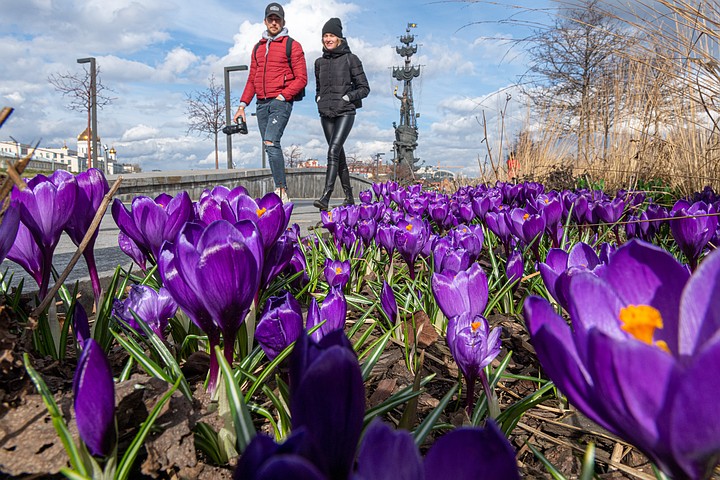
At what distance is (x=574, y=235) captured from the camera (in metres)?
3.32

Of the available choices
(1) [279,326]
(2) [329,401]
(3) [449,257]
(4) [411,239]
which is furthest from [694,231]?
(2) [329,401]

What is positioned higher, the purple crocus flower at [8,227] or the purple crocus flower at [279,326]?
the purple crocus flower at [8,227]

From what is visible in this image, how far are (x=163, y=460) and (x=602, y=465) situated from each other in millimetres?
947

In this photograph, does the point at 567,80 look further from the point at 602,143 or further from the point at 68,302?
the point at 68,302

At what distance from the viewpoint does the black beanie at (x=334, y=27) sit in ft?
21.6

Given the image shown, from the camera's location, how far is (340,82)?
6.67 metres

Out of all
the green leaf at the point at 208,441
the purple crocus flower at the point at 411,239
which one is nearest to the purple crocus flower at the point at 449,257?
the purple crocus flower at the point at 411,239

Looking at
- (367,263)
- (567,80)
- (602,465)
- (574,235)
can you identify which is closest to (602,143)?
(574,235)

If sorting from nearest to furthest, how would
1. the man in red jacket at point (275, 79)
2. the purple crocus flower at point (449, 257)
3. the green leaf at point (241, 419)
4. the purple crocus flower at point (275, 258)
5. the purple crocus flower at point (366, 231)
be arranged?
the green leaf at point (241, 419) < the purple crocus flower at point (275, 258) < the purple crocus flower at point (449, 257) < the purple crocus flower at point (366, 231) < the man in red jacket at point (275, 79)

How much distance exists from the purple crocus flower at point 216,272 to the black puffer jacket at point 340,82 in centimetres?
595

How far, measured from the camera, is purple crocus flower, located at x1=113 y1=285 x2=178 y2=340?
132 centimetres

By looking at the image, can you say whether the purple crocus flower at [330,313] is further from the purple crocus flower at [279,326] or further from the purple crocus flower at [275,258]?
the purple crocus flower at [275,258]

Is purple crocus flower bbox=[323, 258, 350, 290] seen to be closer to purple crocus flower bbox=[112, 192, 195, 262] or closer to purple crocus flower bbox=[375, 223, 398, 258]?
purple crocus flower bbox=[375, 223, 398, 258]

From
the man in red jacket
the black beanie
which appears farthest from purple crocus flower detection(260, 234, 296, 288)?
the black beanie
